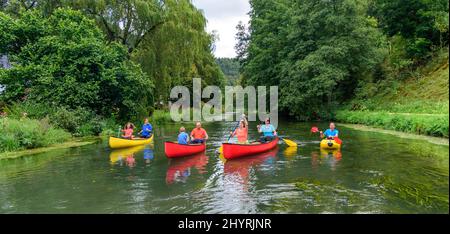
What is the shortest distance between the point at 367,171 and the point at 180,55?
19.8 metres

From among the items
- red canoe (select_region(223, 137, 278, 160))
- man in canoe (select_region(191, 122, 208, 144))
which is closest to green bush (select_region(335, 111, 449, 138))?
red canoe (select_region(223, 137, 278, 160))

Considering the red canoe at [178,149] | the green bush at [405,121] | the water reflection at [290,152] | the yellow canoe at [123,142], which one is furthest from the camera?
the yellow canoe at [123,142]

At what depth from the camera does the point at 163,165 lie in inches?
561

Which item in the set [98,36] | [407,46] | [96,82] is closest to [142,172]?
[96,82]

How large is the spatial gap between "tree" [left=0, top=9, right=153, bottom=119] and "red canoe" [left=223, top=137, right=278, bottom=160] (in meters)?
11.7

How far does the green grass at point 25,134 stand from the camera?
679 inches

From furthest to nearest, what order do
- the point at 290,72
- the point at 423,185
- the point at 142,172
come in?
the point at 290,72 → the point at 142,172 → the point at 423,185

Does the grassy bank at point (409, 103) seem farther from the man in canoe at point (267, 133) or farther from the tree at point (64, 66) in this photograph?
the tree at point (64, 66)

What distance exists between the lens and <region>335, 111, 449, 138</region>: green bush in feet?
58.4

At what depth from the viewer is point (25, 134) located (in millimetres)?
18000

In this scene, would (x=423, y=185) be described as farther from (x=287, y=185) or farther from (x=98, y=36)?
(x=98, y=36)

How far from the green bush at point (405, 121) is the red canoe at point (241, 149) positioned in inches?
305

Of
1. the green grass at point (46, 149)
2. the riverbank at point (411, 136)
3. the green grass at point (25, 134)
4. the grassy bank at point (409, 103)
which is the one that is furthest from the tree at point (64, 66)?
the grassy bank at point (409, 103)

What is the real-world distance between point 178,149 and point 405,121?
1331 cm
